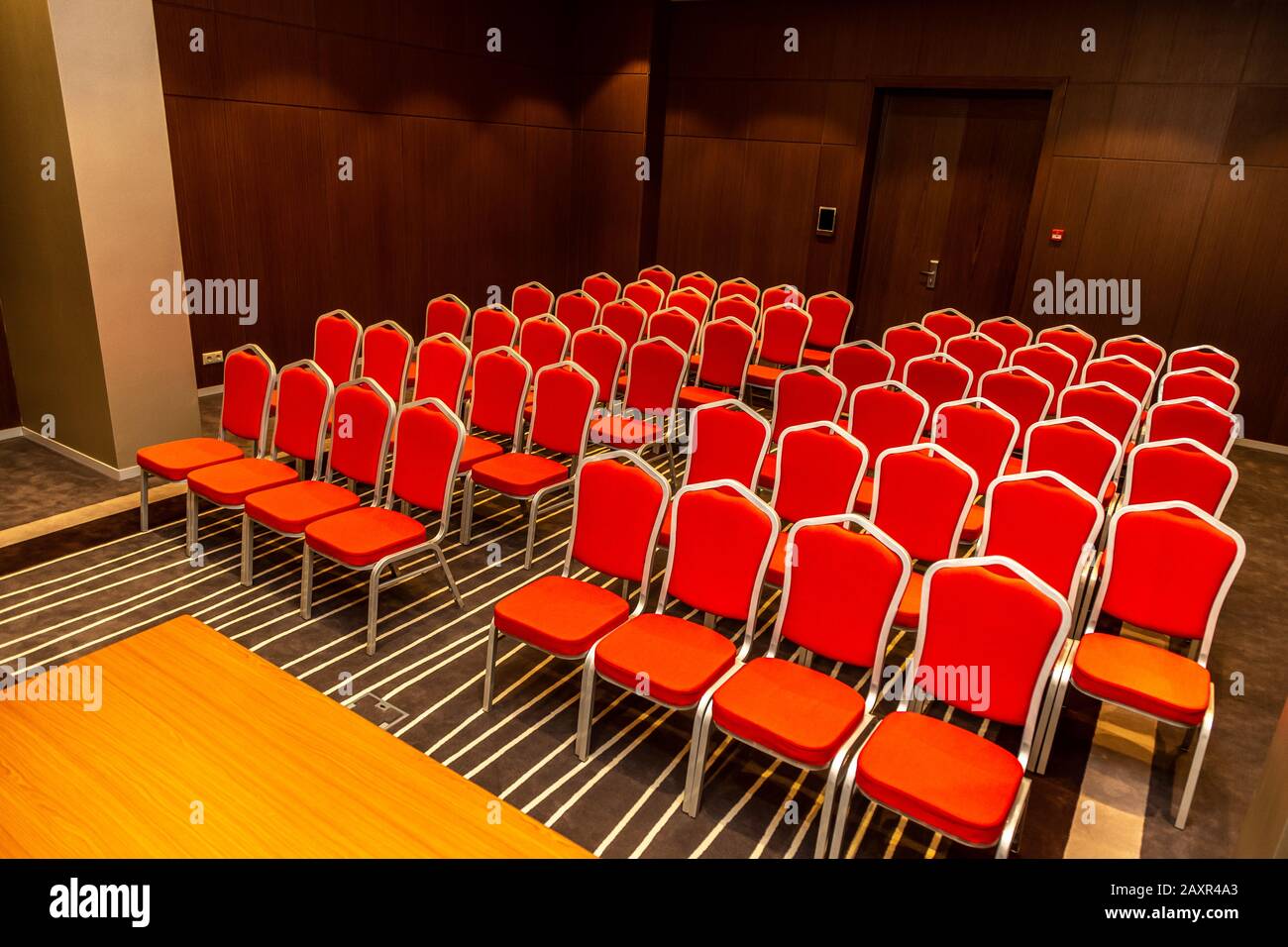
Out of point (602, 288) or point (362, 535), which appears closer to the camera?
point (362, 535)

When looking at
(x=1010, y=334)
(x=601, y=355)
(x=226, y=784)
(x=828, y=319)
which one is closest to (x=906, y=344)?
(x=1010, y=334)

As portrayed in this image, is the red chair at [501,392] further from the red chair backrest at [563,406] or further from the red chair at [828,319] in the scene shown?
the red chair at [828,319]

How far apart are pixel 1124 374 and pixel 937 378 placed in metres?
1.54

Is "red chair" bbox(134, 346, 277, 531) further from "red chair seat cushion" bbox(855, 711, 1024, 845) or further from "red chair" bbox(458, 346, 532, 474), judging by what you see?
"red chair seat cushion" bbox(855, 711, 1024, 845)

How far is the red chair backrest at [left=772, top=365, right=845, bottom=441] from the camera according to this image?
17.3ft

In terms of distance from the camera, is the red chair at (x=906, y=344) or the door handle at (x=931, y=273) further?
the door handle at (x=931, y=273)

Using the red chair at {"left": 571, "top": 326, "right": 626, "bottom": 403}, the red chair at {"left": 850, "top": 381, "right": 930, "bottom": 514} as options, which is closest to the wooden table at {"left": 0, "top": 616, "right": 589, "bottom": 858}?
the red chair at {"left": 850, "top": 381, "right": 930, "bottom": 514}

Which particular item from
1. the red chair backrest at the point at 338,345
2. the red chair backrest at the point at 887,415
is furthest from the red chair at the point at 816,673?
the red chair backrest at the point at 338,345

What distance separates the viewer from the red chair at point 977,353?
6.69m

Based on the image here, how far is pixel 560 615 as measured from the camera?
346 centimetres

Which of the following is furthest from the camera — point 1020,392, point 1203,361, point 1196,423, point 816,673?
point 1203,361

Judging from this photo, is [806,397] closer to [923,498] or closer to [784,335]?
[923,498]

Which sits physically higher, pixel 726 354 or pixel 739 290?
pixel 739 290

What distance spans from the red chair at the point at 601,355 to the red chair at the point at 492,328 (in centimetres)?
72
